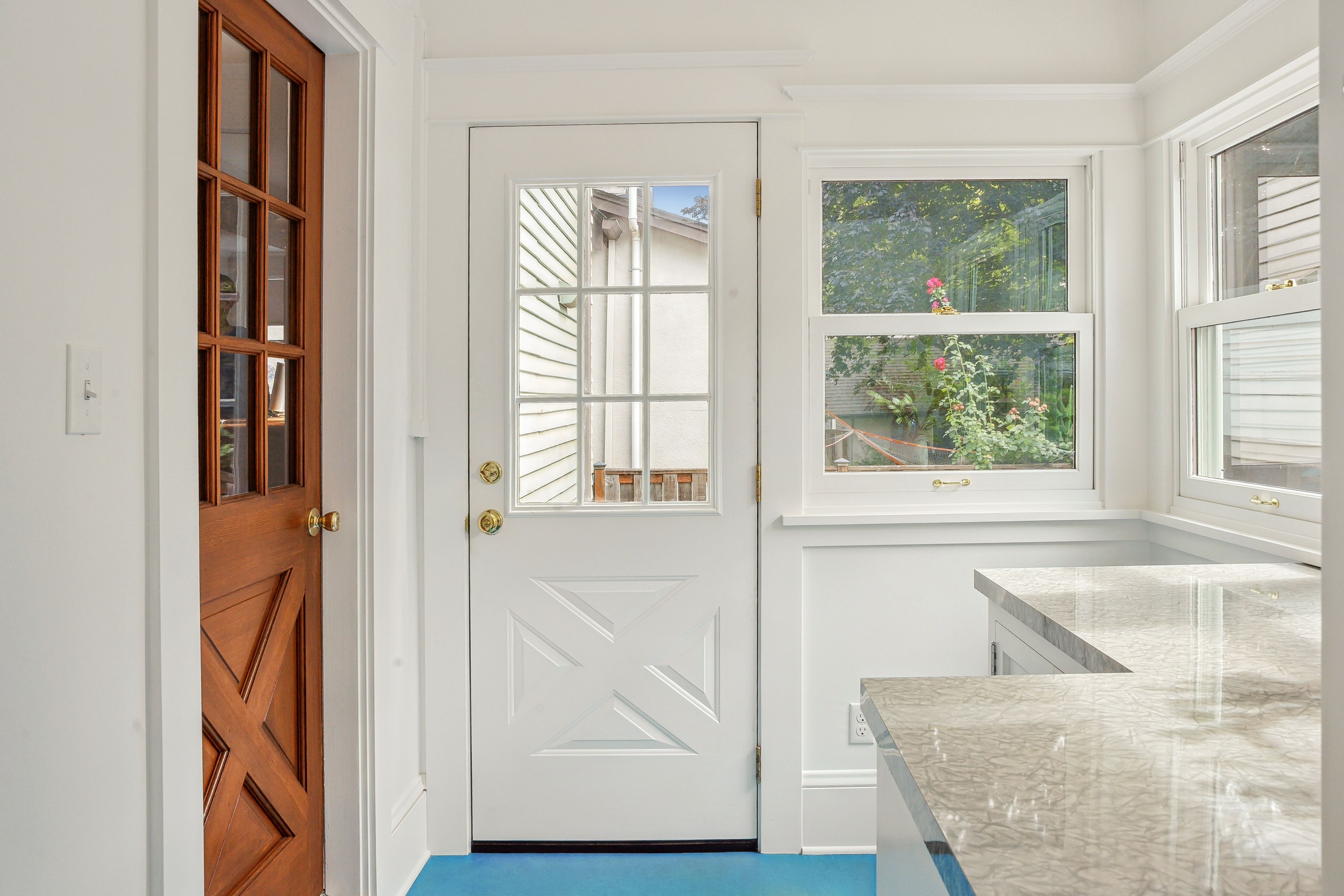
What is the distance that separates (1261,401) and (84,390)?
7.64ft

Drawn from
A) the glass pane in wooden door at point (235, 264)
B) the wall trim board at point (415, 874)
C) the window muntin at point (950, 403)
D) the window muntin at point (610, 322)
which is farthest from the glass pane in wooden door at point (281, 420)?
the window muntin at point (950, 403)

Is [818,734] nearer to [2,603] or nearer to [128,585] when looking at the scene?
[128,585]

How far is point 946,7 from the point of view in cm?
207

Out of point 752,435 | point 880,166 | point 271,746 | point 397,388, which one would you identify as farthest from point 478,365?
point 880,166

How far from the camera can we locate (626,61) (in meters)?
2.03

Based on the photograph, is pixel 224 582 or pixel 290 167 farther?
pixel 290 167

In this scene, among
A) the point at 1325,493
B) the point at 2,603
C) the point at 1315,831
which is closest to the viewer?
the point at 1325,493

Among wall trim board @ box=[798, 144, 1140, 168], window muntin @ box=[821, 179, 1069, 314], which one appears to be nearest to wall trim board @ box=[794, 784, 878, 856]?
window muntin @ box=[821, 179, 1069, 314]

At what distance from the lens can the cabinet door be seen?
1.34m

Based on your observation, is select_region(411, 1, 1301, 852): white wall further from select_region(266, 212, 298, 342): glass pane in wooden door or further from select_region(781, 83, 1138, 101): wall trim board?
select_region(266, 212, 298, 342): glass pane in wooden door

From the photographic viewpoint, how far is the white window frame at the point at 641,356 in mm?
2068

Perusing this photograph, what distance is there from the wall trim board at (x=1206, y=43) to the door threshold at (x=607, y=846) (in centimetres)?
235

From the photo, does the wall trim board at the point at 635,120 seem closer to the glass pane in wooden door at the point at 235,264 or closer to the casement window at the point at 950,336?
the casement window at the point at 950,336

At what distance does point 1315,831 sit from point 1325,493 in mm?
351
